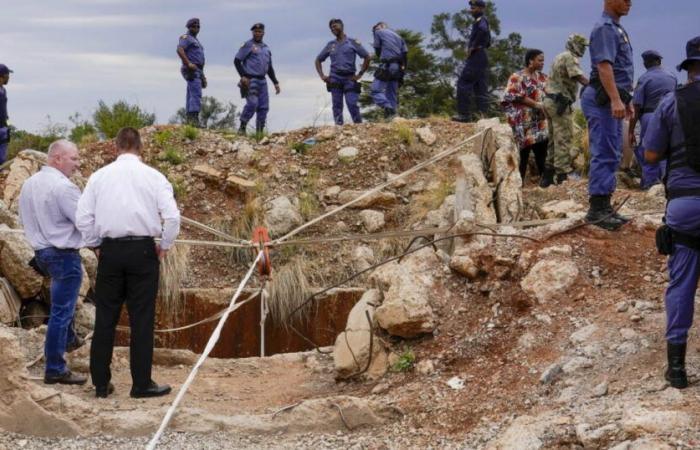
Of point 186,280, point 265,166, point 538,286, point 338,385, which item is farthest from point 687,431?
point 265,166

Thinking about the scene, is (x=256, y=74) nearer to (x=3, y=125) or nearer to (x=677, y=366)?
(x=3, y=125)

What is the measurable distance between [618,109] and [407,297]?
199cm

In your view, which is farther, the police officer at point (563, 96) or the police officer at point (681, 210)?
the police officer at point (563, 96)

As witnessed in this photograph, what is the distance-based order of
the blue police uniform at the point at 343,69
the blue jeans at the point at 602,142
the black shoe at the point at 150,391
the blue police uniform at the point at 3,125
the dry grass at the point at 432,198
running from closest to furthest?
the black shoe at the point at 150,391, the blue jeans at the point at 602,142, the dry grass at the point at 432,198, the blue police uniform at the point at 3,125, the blue police uniform at the point at 343,69

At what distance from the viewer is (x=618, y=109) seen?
24.3 feet

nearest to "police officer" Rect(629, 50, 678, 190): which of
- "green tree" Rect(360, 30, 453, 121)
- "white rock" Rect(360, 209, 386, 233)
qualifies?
"white rock" Rect(360, 209, 386, 233)

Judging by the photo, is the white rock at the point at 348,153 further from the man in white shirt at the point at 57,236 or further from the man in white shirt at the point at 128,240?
the man in white shirt at the point at 128,240

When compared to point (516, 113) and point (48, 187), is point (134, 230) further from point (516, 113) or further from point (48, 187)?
point (516, 113)

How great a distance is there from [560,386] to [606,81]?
92.2 inches

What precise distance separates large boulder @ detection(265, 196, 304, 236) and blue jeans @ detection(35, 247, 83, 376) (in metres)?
5.10

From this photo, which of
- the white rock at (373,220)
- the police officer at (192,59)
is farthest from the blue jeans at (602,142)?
the police officer at (192,59)

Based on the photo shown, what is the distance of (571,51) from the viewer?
11289 millimetres

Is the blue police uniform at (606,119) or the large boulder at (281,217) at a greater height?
the blue police uniform at (606,119)

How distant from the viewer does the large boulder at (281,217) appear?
12430mm
